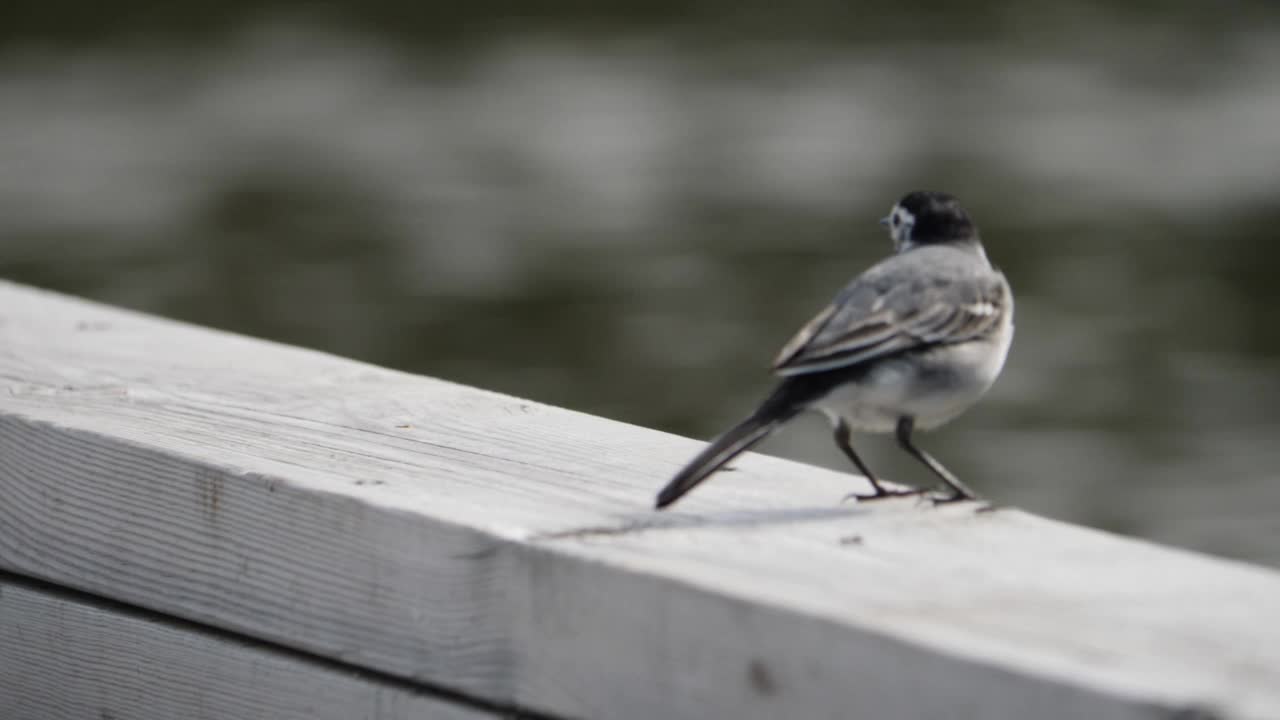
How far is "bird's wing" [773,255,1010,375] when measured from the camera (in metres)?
3.10

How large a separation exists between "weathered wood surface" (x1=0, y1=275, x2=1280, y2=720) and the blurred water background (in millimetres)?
5787

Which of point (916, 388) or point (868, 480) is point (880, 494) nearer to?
point (868, 480)

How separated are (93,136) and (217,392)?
12.0m

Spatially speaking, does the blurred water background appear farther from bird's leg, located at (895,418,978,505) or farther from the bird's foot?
the bird's foot

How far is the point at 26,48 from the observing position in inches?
636

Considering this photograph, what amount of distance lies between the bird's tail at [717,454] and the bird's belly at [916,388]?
31cm

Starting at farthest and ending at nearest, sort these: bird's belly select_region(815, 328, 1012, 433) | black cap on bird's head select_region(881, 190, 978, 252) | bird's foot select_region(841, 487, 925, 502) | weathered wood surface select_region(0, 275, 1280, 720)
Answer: black cap on bird's head select_region(881, 190, 978, 252), bird's belly select_region(815, 328, 1012, 433), bird's foot select_region(841, 487, 925, 502), weathered wood surface select_region(0, 275, 1280, 720)

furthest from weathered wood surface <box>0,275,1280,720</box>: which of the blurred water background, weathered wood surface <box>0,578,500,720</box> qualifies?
the blurred water background

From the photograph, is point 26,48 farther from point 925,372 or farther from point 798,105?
point 925,372

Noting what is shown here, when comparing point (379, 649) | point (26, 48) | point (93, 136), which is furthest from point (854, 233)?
point (379, 649)

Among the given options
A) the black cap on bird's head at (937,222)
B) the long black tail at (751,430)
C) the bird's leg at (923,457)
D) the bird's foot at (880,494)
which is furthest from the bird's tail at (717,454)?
the black cap on bird's head at (937,222)

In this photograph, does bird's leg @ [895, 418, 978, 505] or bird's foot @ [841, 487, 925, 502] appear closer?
bird's foot @ [841, 487, 925, 502]

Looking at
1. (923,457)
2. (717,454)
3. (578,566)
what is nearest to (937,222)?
(923,457)

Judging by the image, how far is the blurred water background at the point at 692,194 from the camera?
9.89 m
